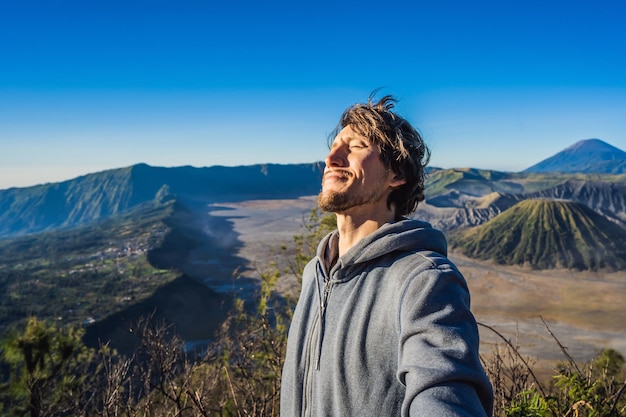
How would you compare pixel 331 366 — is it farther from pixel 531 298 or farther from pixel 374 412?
pixel 531 298

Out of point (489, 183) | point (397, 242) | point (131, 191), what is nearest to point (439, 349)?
point (397, 242)

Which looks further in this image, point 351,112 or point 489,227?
point 489,227

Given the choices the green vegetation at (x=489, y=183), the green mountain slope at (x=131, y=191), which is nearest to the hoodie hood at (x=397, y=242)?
the green vegetation at (x=489, y=183)

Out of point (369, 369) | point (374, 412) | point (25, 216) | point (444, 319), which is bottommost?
point (25, 216)

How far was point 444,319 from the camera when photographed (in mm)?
980

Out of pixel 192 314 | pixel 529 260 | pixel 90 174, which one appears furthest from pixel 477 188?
pixel 90 174

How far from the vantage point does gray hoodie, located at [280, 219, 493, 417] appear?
919mm

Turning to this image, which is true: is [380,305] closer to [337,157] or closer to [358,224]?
[358,224]

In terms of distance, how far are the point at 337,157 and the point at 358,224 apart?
25 cm

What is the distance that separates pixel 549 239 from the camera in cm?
5316

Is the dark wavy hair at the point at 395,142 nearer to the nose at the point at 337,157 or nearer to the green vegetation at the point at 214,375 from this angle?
the nose at the point at 337,157

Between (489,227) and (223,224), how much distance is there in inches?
2047

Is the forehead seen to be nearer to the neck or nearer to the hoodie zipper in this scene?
the neck

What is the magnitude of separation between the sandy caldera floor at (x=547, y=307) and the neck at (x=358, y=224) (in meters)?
16.3
